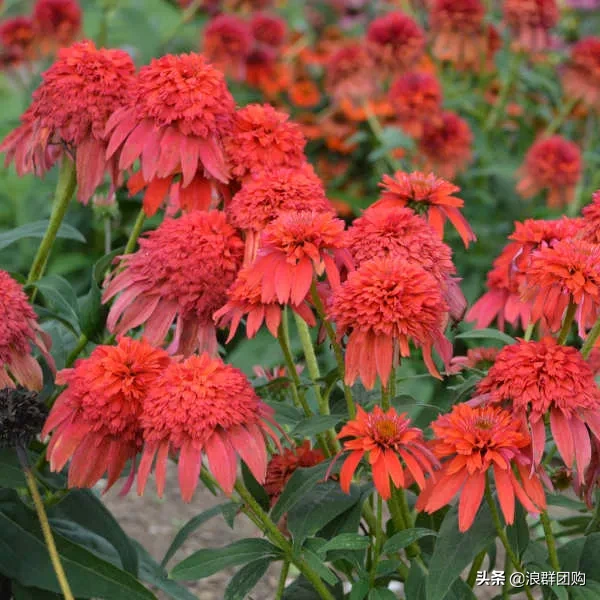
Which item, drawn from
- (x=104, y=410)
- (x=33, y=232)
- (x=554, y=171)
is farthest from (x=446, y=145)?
(x=104, y=410)

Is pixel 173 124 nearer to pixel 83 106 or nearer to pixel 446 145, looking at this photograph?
pixel 83 106

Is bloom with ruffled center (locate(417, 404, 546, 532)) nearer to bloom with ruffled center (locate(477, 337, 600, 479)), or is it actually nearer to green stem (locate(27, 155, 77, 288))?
bloom with ruffled center (locate(477, 337, 600, 479))

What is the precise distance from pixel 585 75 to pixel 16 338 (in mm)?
2207

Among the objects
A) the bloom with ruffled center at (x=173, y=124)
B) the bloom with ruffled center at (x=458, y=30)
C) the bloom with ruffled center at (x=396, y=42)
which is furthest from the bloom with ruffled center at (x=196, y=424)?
the bloom with ruffled center at (x=458, y=30)

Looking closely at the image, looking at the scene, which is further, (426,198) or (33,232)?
(33,232)

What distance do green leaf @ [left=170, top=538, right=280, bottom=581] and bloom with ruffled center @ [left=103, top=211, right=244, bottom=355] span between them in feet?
0.66

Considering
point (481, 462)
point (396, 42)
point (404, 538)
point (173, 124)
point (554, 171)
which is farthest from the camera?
point (396, 42)

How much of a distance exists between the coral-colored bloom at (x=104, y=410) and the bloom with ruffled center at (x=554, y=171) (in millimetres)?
1822

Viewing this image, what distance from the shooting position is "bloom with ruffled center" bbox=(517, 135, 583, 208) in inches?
110

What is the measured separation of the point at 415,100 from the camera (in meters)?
2.90

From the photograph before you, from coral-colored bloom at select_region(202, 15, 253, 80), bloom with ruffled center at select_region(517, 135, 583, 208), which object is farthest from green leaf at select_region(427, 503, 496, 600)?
coral-colored bloom at select_region(202, 15, 253, 80)

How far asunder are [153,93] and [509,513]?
1.88 feet

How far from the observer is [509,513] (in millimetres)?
1020

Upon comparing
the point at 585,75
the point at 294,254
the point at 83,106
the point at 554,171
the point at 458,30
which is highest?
the point at 83,106
